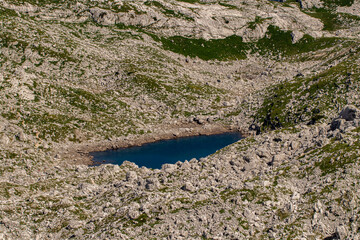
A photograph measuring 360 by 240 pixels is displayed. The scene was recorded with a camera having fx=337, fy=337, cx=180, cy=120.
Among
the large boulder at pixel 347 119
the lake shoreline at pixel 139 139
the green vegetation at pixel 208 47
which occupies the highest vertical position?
the large boulder at pixel 347 119

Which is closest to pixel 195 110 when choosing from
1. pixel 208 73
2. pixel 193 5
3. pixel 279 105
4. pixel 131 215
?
pixel 279 105

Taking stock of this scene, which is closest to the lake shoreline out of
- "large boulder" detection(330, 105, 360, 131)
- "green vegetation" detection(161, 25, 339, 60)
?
"large boulder" detection(330, 105, 360, 131)

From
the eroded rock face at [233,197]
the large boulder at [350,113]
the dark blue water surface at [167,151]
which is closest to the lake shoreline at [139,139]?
the dark blue water surface at [167,151]

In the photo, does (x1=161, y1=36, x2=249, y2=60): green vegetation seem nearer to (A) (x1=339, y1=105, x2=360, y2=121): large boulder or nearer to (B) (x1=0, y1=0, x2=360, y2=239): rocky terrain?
(B) (x1=0, y1=0, x2=360, y2=239): rocky terrain

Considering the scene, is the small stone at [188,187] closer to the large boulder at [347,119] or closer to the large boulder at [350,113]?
the large boulder at [347,119]

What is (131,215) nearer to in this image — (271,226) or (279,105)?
(271,226)

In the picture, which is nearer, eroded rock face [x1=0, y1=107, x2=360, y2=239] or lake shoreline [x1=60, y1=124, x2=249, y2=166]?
eroded rock face [x1=0, y1=107, x2=360, y2=239]
